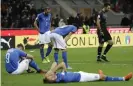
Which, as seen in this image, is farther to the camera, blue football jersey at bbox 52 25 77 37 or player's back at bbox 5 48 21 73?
blue football jersey at bbox 52 25 77 37

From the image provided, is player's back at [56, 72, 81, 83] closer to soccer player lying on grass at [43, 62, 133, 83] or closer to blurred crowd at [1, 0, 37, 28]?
soccer player lying on grass at [43, 62, 133, 83]

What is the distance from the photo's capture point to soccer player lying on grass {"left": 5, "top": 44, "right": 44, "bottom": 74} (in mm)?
13805

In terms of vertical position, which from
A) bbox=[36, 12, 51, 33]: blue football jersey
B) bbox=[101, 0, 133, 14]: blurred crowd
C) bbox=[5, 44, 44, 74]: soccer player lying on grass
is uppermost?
bbox=[101, 0, 133, 14]: blurred crowd

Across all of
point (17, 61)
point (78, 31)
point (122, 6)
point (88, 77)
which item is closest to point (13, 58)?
point (17, 61)

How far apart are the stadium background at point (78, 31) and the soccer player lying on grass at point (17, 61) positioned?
0.26 meters

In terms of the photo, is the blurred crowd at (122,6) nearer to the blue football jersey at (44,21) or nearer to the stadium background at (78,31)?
the stadium background at (78,31)

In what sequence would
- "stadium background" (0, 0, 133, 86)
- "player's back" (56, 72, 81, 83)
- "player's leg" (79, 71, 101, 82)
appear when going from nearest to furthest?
"player's back" (56, 72, 81, 83) < "player's leg" (79, 71, 101, 82) < "stadium background" (0, 0, 133, 86)

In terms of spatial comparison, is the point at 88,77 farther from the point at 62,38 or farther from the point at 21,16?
the point at 21,16

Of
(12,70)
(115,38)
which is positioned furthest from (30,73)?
(115,38)

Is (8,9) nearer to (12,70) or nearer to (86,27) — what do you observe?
(86,27)

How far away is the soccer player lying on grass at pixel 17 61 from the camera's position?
1380 centimetres

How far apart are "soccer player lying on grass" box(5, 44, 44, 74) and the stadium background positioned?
0.87 ft

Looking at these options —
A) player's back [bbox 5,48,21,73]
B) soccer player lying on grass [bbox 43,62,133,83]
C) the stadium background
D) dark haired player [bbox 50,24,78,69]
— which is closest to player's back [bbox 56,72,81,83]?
soccer player lying on grass [bbox 43,62,133,83]

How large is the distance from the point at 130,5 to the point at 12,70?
3056cm
